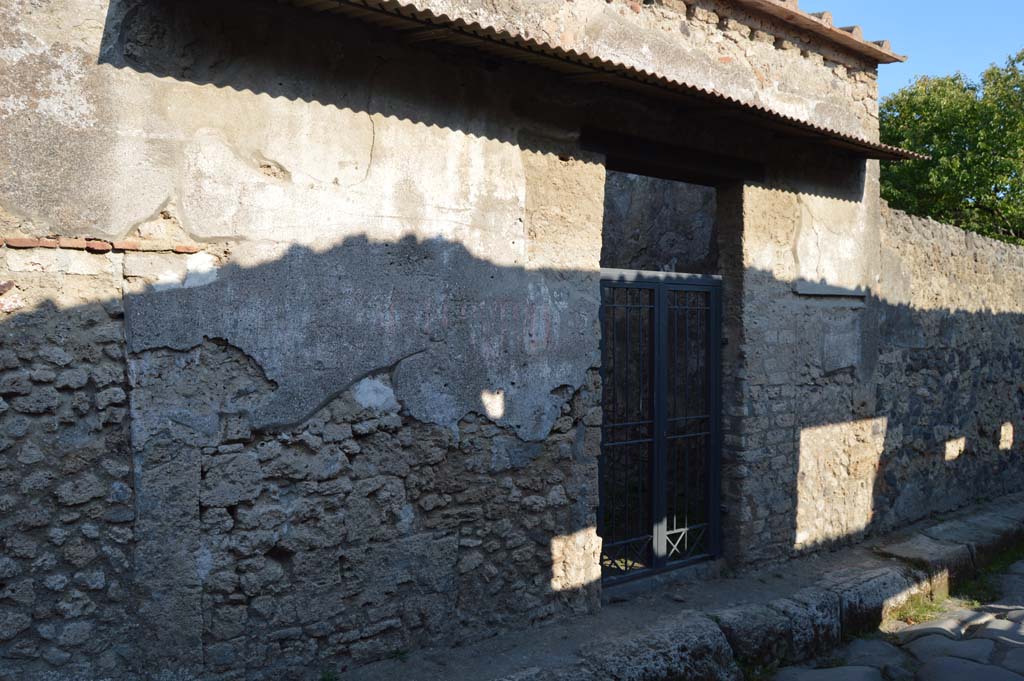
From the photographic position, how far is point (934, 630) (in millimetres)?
5242

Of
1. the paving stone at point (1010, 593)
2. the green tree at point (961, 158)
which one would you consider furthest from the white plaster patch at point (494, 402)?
the green tree at point (961, 158)

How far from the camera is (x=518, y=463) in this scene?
14.2 feet

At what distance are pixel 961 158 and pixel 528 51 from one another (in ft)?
50.6

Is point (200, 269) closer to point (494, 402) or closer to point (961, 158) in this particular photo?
point (494, 402)

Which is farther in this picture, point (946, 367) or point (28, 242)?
point (946, 367)

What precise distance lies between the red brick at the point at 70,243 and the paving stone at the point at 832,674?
13.1 feet

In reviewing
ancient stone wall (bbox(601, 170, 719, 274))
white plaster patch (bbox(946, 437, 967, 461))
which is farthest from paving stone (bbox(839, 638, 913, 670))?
A: white plaster patch (bbox(946, 437, 967, 461))

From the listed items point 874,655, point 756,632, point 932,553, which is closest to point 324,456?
point 756,632

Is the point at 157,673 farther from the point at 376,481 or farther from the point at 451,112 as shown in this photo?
the point at 451,112

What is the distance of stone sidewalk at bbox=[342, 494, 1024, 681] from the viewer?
3932 millimetres

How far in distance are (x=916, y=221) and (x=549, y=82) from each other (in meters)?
4.19

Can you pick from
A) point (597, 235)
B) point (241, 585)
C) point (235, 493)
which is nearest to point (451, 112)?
point (597, 235)

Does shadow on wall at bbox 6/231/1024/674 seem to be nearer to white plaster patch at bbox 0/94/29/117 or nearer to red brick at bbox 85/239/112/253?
red brick at bbox 85/239/112/253

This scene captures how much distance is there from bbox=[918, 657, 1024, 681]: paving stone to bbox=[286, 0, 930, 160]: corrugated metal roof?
3191 millimetres
